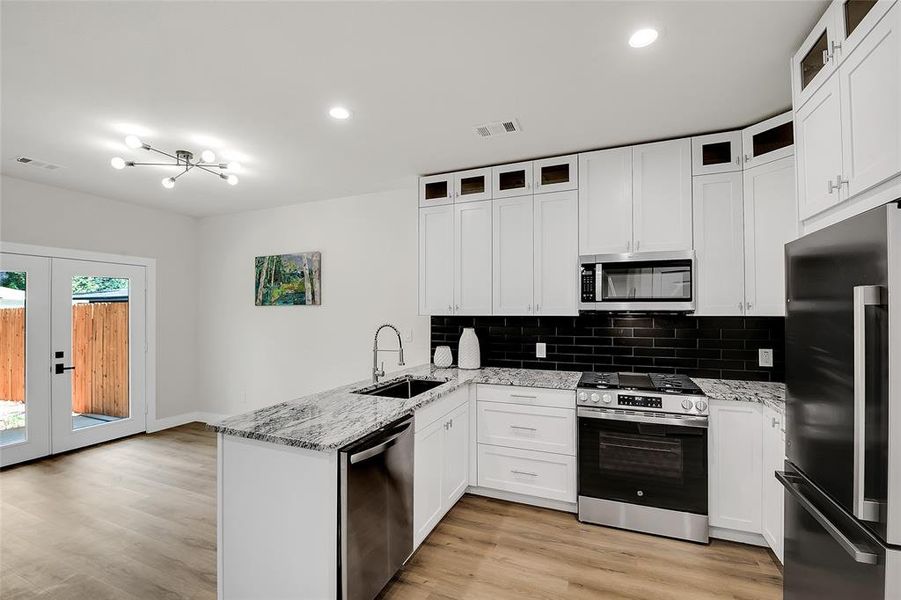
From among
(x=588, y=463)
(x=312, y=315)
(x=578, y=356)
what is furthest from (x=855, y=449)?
(x=312, y=315)

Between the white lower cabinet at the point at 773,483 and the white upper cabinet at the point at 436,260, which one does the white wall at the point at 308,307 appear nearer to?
the white upper cabinet at the point at 436,260

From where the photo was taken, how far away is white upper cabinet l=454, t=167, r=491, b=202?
11.9 feet

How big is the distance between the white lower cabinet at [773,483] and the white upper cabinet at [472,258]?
6.72ft

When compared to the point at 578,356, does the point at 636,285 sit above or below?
above

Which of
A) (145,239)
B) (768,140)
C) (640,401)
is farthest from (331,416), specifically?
(145,239)

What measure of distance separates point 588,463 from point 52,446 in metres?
5.31

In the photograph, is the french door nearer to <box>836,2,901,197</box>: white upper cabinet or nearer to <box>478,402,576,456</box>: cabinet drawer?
<box>478,402,576,456</box>: cabinet drawer

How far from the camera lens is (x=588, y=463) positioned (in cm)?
287

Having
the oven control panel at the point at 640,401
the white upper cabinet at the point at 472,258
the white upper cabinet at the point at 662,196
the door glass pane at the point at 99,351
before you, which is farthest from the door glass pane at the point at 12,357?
the white upper cabinet at the point at 662,196

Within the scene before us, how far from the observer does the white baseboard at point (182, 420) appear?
17.0 feet

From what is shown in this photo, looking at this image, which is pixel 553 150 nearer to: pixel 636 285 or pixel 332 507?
pixel 636 285

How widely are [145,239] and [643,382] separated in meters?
5.77

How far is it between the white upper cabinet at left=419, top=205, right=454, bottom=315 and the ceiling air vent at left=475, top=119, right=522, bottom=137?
2.91 ft

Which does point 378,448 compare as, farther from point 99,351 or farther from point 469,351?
point 99,351
